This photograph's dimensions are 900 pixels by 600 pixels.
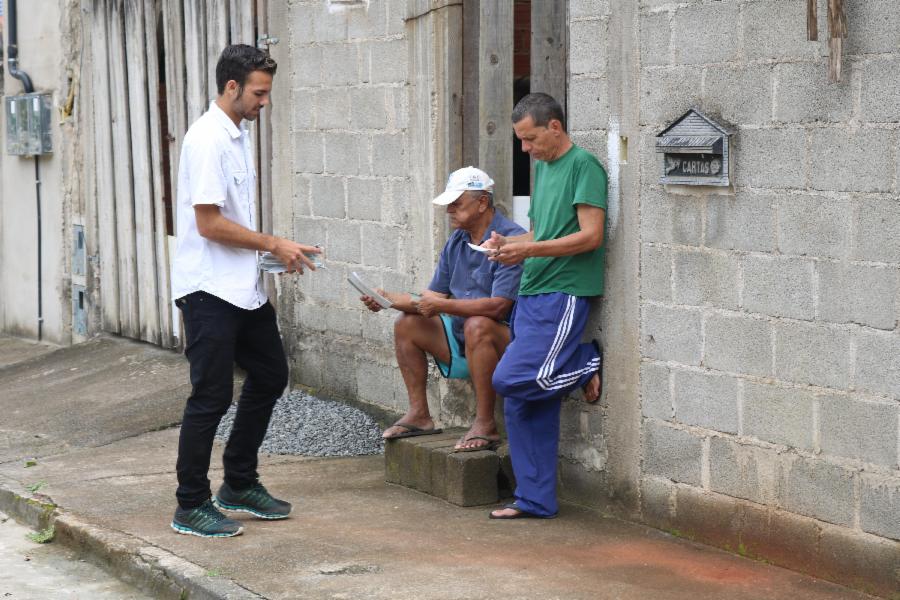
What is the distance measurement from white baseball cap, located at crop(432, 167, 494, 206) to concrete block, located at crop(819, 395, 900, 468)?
6.95ft

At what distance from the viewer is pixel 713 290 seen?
5.94 m

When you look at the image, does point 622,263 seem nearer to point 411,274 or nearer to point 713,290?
point 713,290

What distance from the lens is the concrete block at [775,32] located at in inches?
213

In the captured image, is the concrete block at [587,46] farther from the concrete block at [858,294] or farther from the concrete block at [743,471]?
the concrete block at [743,471]

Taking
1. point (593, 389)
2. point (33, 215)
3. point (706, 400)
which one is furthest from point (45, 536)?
point (33, 215)

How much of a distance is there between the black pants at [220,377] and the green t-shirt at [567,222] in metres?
1.20

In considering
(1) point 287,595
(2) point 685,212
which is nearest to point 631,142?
(2) point 685,212

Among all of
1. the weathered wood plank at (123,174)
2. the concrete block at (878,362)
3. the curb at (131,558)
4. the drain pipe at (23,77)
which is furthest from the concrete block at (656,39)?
the drain pipe at (23,77)

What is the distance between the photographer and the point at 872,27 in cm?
512

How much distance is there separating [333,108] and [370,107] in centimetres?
40

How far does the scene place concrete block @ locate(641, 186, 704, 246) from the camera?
6.00m

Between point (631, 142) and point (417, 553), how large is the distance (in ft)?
6.50

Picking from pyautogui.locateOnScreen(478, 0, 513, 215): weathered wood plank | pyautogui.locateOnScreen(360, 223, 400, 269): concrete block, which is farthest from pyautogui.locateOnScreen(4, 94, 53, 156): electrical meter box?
pyautogui.locateOnScreen(478, 0, 513, 215): weathered wood plank

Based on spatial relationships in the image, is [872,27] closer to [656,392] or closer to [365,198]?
[656,392]
